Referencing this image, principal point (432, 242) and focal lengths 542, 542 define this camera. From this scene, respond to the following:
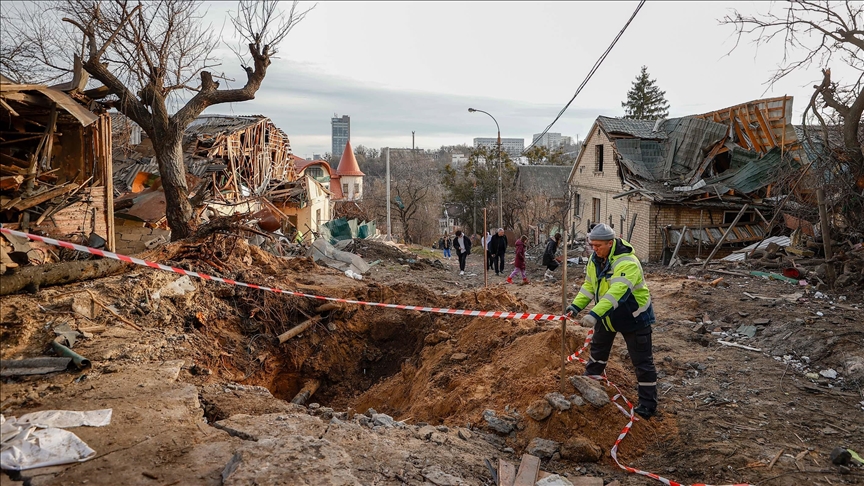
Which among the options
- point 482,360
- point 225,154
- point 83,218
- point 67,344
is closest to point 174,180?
point 83,218

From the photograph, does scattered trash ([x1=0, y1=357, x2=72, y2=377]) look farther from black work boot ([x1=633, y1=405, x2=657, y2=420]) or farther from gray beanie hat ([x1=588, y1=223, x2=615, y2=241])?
black work boot ([x1=633, y1=405, x2=657, y2=420])

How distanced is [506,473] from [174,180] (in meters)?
9.33

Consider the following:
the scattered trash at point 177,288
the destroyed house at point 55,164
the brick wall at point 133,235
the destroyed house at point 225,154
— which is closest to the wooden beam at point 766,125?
the destroyed house at point 225,154

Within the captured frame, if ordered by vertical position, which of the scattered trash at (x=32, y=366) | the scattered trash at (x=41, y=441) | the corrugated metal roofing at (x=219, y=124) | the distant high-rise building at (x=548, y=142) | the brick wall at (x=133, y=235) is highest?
the distant high-rise building at (x=548, y=142)

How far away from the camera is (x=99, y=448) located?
12.7ft

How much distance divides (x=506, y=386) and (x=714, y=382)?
95.8 inches

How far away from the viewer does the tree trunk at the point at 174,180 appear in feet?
35.6

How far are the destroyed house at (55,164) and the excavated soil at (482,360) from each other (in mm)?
1524

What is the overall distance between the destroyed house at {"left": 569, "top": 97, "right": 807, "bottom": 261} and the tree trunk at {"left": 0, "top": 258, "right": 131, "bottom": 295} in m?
16.4

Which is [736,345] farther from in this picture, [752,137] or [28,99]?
[752,137]

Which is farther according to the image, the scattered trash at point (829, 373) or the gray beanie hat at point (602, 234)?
the scattered trash at point (829, 373)

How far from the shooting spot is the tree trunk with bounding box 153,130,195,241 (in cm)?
1084

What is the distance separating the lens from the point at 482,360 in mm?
7207

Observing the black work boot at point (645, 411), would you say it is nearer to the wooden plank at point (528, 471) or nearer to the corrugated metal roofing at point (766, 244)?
the wooden plank at point (528, 471)
